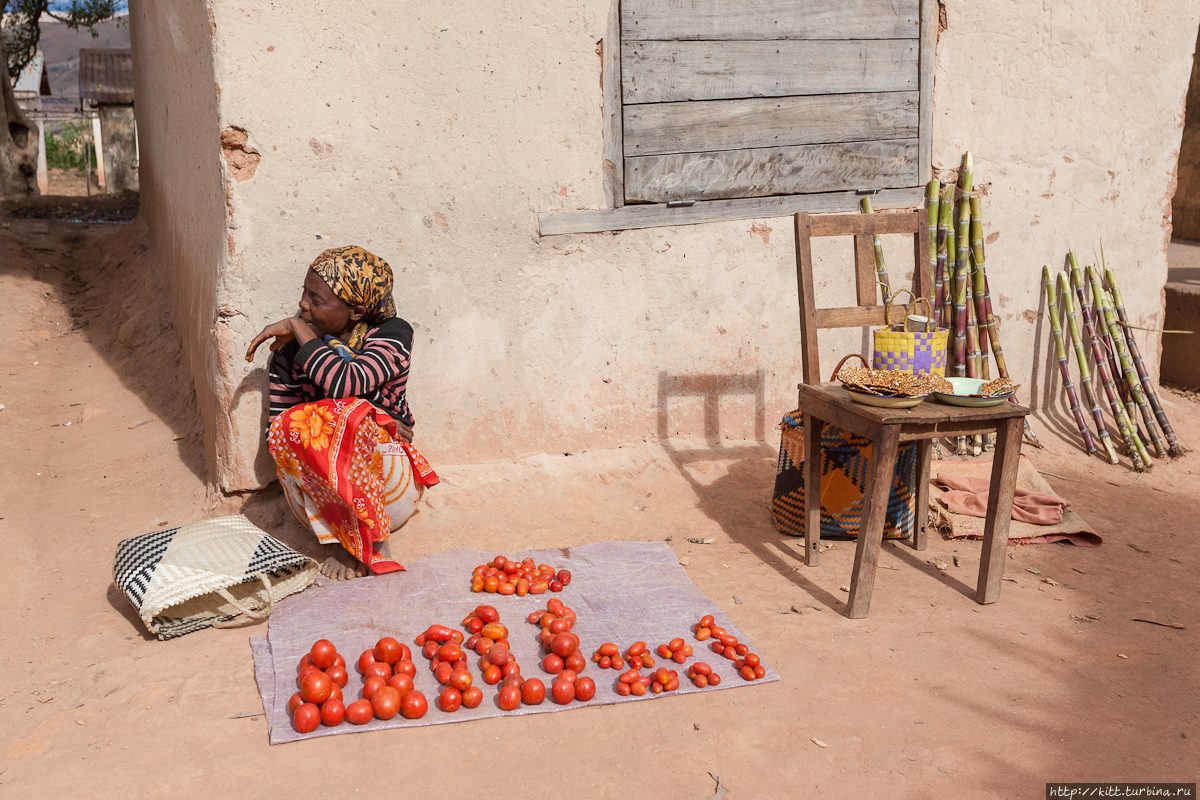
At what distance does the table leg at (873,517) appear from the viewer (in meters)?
2.82

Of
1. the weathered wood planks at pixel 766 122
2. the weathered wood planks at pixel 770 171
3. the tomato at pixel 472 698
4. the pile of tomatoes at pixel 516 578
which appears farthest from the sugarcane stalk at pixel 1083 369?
the tomato at pixel 472 698

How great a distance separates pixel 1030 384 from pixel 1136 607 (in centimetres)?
201

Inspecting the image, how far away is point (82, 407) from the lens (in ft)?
15.1

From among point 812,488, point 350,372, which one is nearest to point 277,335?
point 350,372

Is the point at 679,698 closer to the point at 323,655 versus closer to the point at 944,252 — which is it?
the point at 323,655

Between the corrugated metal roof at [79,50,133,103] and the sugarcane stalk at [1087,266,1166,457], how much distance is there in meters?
17.9

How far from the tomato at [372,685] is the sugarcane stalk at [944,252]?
3400mm

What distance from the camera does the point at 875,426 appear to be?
9.34 ft

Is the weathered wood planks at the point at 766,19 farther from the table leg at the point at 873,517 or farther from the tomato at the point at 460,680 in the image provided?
the tomato at the point at 460,680

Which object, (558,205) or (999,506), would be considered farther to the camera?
(558,205)

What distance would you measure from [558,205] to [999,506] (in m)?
2.27

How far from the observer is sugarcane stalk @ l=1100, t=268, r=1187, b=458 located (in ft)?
15.8

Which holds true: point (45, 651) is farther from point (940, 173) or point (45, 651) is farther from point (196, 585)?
point (940, 173)

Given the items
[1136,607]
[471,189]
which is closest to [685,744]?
[1136,607]
